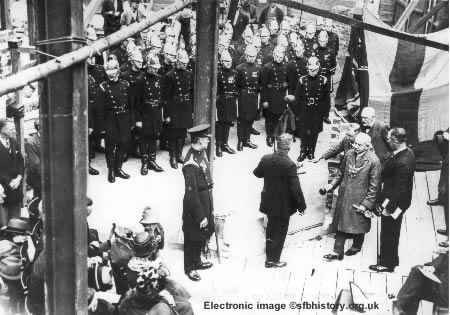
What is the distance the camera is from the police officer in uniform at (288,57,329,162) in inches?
415

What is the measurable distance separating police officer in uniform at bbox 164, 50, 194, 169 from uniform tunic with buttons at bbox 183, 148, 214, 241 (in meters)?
2.57

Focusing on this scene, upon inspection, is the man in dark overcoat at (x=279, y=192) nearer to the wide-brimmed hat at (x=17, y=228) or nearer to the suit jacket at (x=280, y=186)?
the suit jacket at (x=280, y=186)

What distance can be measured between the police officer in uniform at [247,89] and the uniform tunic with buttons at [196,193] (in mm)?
3286

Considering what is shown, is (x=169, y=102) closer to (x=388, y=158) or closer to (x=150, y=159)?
(x=150, y=159)

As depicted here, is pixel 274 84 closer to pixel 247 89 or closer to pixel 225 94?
pixel 247 89

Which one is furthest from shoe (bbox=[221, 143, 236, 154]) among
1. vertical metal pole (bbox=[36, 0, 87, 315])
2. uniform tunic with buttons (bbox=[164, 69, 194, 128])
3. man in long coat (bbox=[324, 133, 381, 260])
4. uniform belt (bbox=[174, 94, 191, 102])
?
vertical metal pole (bbox=[36, 0, 87, 315])

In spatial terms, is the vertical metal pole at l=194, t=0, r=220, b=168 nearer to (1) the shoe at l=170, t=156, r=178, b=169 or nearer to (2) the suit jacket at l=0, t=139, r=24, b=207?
(2) the suit jacket at l=0, t=139, r=24, b=207

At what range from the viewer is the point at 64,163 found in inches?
167

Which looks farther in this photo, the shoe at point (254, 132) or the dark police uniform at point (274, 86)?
the shoe at point (254, 132)

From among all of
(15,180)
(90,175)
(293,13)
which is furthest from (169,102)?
(293,13)

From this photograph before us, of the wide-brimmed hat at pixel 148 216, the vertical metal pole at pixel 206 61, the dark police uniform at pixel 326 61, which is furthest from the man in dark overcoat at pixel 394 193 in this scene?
the dark police uniform at pixel 326 61

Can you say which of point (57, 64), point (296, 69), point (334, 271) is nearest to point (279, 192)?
point (334, 271)

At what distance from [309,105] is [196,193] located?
3.48m

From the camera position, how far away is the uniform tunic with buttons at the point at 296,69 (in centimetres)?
1125
